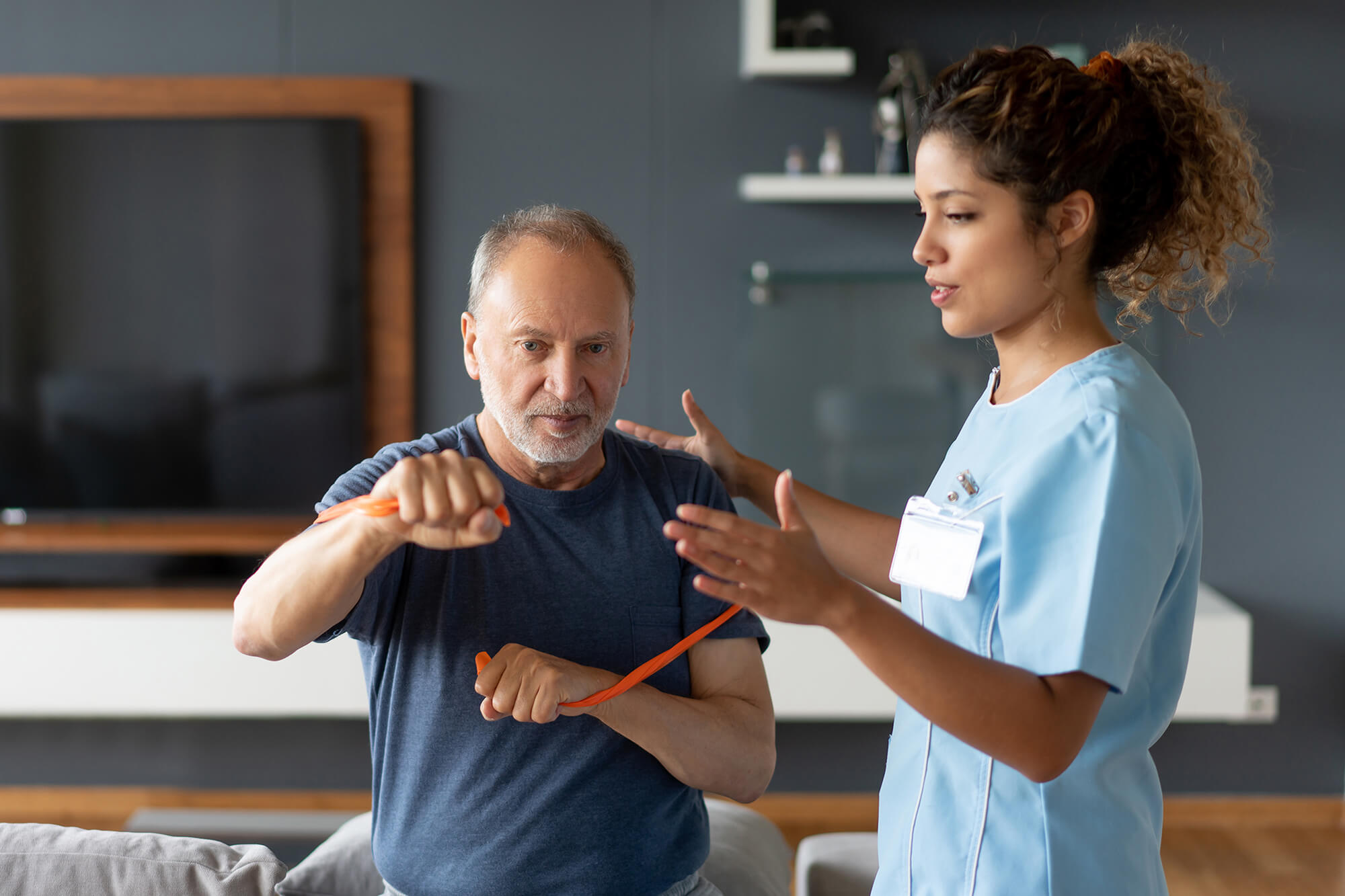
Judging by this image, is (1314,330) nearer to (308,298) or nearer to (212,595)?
(308,298)

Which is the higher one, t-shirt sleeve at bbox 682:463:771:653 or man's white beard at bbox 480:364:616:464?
man's white beard at bbox 480:364:616:464

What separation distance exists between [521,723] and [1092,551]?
707 millimetres

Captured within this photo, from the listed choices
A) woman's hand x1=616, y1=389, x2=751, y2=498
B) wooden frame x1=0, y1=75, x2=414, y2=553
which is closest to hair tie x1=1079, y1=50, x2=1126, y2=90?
woman's hand x1=616, y1=389, x2=751, y2=498

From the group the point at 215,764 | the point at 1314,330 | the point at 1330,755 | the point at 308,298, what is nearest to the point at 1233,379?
the point at 1314,330

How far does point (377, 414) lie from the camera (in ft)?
10.2

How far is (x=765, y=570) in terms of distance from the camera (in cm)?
85

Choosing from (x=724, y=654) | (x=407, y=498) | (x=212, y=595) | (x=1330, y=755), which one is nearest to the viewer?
(x=407, y=498)

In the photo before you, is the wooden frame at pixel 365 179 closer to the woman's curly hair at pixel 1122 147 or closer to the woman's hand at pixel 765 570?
the woman's curly hair at pixel 1122 147

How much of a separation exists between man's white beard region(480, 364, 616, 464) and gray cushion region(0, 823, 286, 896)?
54cm

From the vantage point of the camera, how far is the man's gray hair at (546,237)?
53.6 inches

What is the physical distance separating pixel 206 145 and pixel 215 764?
69.1 inches

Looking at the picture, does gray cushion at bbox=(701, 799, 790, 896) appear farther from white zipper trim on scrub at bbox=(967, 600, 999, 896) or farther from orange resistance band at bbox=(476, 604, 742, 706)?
white zipper trim on scrub at bbox=(967, 600, 999, 896)

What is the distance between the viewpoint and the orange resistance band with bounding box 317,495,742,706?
1.03 metres

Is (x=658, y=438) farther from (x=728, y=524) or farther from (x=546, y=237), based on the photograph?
(x=728, y=524)
